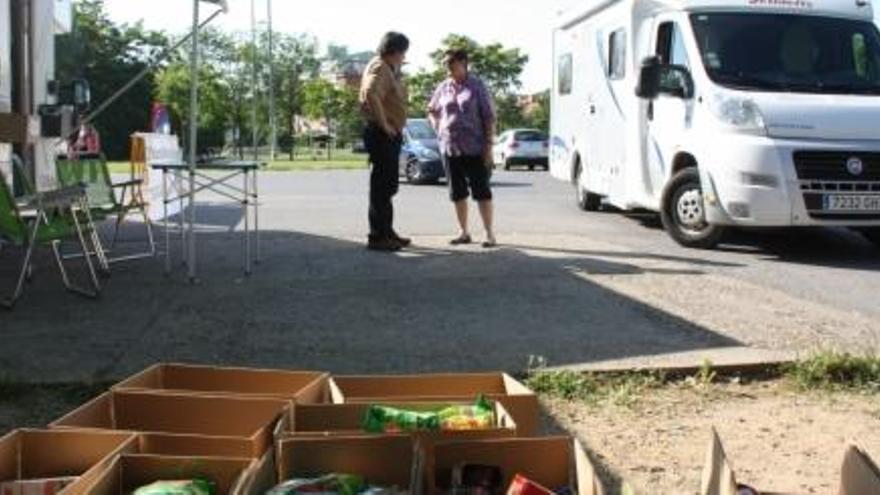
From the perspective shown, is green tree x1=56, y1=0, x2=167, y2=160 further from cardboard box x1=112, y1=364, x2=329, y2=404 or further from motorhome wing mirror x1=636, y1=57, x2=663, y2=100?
cardboard box x1=112, y1=364, x2=329, y2=404

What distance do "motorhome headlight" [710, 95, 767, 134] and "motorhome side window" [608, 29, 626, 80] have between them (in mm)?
2270

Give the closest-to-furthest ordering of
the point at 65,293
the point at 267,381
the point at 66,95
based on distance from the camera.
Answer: the point at 267,381 < the point at 65,293 < the point at 66,95

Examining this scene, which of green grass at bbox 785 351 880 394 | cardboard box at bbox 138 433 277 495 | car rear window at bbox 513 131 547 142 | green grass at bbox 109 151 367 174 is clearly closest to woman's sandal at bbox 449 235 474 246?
green grass at bbox 785 351 880 394

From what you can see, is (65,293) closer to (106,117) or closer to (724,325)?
(724,325)

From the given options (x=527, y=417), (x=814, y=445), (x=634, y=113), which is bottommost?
(x=814, y=445)

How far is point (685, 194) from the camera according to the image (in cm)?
1084

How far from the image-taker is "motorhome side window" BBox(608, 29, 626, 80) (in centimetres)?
1230

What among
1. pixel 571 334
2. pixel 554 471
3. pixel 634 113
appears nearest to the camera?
pixel 554 471

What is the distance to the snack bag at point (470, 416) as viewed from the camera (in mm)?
3494

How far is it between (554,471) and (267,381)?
1.25 metres

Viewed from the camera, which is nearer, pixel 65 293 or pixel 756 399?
pixel 756 399

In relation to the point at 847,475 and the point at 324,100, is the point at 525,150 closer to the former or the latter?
the point at 324,100

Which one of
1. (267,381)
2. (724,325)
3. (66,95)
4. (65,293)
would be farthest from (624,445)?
(66,95)

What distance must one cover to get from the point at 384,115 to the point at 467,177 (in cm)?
121
